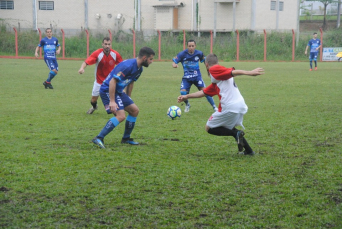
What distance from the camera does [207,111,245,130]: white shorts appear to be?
19.8 feet

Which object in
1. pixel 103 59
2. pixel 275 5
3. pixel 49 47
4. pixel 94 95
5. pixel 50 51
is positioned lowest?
pixel 94 95

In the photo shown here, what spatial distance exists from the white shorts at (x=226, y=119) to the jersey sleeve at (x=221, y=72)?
49 centimetres

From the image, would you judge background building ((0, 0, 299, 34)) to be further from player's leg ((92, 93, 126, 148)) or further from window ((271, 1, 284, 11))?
player's leg ((92, 93, 126, 148))

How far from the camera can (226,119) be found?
19.9 ft

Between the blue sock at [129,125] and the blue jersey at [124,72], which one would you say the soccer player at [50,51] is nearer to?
the blue sock at [129,125]

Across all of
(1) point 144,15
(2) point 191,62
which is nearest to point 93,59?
(2) point 191,62

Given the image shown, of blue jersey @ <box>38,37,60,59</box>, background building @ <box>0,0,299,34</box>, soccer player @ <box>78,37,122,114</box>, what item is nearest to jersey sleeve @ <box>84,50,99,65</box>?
soccer player @ <box>78,37,122,114</box>

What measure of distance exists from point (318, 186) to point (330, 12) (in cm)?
5905

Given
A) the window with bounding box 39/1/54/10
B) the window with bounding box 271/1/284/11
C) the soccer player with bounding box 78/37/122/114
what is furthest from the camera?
the window with bounding box 271/1/284/11

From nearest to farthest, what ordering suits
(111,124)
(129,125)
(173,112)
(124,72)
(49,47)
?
(124,72) → (111,124) → (129,125) → (173,112) → (49,47)

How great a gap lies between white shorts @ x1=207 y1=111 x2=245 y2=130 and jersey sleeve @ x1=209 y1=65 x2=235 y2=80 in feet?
1.59

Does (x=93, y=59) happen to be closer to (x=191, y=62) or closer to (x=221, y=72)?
(x=191, y=62)

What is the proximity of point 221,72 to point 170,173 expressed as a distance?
1463mm

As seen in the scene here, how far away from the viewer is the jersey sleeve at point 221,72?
5766 mm
